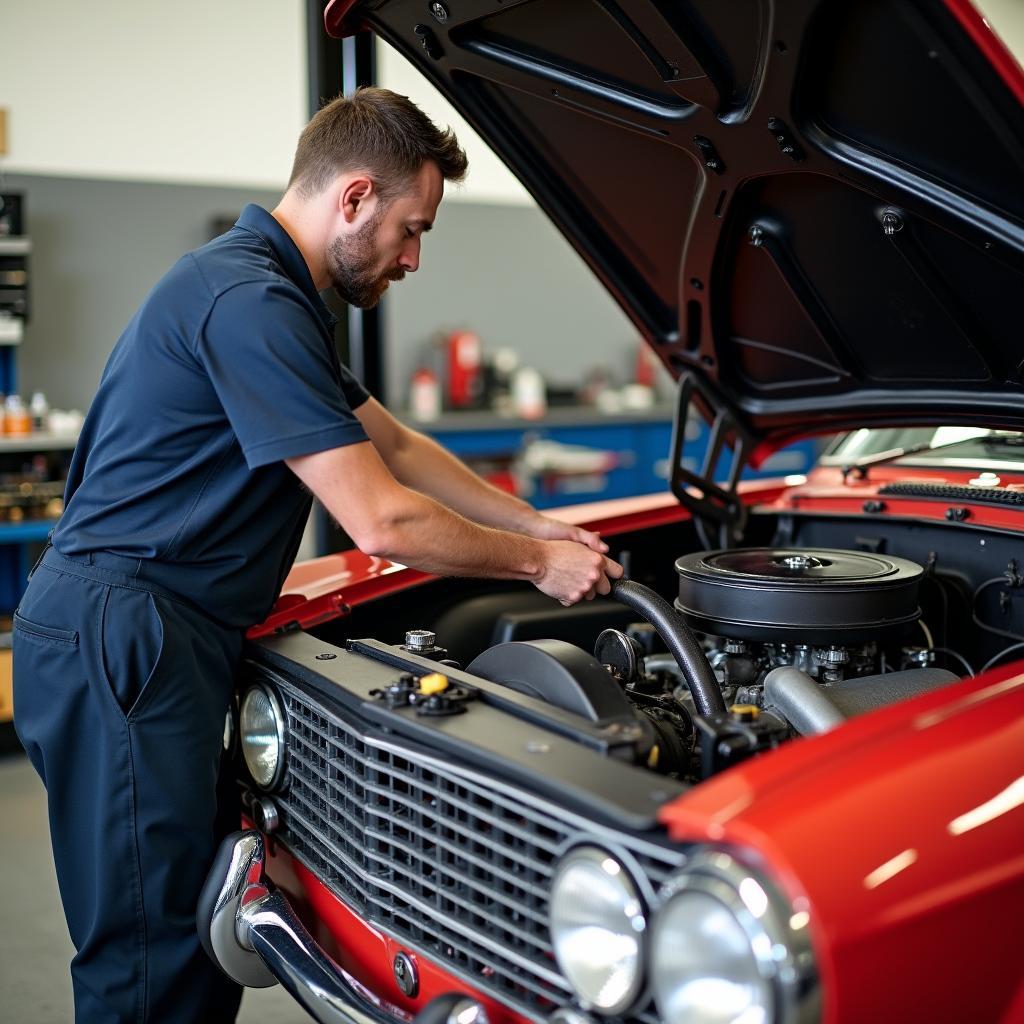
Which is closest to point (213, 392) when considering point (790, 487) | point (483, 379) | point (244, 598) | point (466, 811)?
point (244, 598)

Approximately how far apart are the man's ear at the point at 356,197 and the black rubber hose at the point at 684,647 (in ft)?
2.23

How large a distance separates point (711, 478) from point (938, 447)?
488mm

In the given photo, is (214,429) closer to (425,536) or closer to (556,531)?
(425,536)

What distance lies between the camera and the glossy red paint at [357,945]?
1.25 meters

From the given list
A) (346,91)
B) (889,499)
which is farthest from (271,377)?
(346,91)

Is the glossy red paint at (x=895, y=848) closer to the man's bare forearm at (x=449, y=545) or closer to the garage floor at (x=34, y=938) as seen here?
the man's bare forearm at (x=449, y=545)

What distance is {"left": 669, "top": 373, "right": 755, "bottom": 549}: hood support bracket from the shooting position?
2.32 metres

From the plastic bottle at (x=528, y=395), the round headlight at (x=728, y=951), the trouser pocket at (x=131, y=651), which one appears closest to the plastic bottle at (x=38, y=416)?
the plastic bottle at (x=528, y=395)

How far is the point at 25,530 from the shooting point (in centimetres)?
406

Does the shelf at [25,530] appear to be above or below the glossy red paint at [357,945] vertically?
below

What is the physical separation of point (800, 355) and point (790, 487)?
52cm

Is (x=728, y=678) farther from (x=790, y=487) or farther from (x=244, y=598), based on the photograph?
(x=790, y=487)

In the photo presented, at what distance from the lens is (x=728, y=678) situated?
1.79 metres

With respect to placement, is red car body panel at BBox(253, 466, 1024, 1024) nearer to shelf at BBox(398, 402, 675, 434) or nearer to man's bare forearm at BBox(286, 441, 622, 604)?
man's bare forearm at BBox(286, 441, 622, 604)
